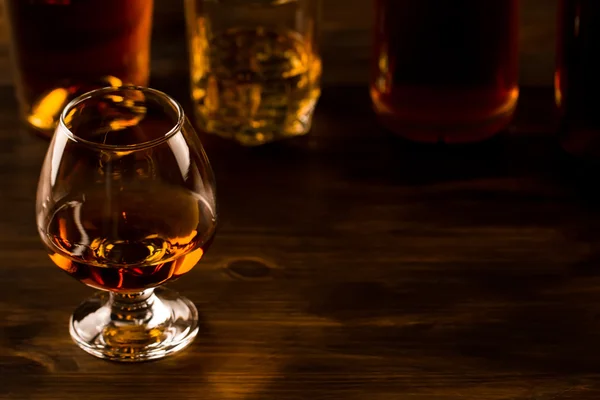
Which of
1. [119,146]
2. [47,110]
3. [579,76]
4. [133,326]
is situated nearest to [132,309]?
[133,326]

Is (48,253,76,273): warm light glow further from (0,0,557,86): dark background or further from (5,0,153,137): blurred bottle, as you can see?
(0,0,557,86): dark background

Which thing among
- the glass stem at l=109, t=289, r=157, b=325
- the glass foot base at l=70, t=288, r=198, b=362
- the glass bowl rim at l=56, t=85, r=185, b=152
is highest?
the glass bowl rim at l=56, t=85, r=185, b=152

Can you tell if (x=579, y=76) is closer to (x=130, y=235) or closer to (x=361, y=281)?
(x=361, y=281)

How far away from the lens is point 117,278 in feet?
2.60

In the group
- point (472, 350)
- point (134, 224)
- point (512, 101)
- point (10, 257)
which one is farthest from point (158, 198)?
point (512, 101)

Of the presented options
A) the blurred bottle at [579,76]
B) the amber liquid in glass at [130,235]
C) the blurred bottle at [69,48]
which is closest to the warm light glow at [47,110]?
the blurred bottle at [69,48]

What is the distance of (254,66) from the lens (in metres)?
1.09

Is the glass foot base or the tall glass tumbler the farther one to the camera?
the tall glass tumbler

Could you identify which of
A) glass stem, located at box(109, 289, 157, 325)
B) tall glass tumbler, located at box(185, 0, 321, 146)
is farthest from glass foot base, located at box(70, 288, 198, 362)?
tall glass tumbler, located at box(185, 0, 321, 146)

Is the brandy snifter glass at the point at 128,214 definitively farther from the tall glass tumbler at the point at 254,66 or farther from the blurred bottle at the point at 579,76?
the blurred bottle at the point at 579,76

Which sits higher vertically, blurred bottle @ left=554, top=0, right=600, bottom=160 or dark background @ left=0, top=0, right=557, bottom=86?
blurred bottle @ left=554, top=0, right=600, bottom=160

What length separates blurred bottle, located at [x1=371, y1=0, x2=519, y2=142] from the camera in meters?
1.00

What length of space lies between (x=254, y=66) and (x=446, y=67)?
19 centimetres

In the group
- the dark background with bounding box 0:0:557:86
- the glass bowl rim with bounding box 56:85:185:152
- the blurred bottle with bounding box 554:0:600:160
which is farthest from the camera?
the dark background with bounding box 0:0:557:86
